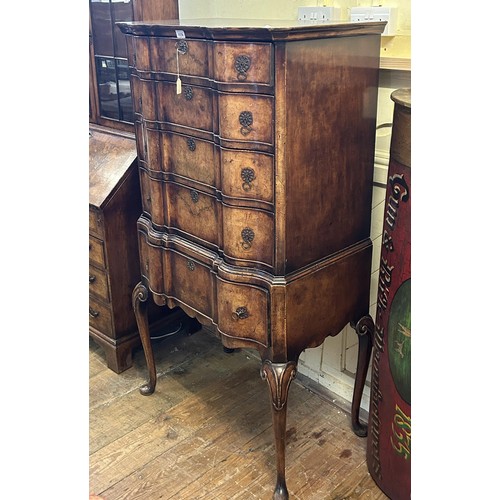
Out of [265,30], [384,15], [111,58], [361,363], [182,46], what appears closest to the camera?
[265,30]

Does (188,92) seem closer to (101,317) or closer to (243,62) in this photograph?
(243,62)

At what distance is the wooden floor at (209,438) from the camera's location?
5.75 ft

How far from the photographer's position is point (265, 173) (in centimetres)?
141

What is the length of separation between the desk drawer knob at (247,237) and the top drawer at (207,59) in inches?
14.8

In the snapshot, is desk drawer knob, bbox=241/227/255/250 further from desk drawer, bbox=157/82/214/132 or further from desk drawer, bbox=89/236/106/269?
desk drawer, bbox=89/236/106/269

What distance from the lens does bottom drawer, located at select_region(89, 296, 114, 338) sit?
88.1 inches

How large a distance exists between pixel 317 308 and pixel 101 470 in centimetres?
89

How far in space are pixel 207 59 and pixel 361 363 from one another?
3.47 feet

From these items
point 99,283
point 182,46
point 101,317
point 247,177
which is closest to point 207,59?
point 182,46

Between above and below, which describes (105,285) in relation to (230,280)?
below
